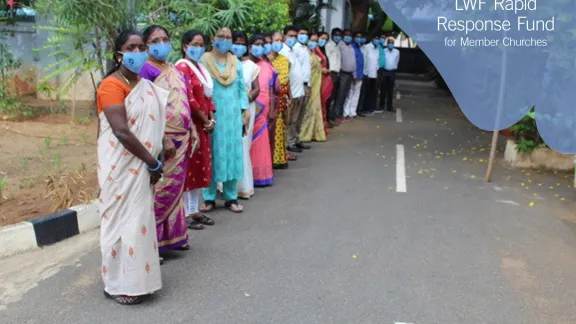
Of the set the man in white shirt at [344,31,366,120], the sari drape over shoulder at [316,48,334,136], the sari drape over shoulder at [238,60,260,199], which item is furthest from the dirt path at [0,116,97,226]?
the man in white shirt at [344,31,366,120]

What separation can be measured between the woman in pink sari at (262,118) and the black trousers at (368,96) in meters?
7.71

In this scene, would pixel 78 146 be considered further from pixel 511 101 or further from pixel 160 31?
pixel 511 101

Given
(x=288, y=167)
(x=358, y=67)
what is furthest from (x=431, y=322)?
(x=358, y=67)

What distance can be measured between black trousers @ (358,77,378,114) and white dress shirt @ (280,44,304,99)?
5.78 m

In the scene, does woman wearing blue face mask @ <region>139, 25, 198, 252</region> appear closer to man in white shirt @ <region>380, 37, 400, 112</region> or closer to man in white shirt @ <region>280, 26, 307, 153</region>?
man in white shirt @ <region>280, 26, 307, 153</region>

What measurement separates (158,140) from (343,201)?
3.16 m

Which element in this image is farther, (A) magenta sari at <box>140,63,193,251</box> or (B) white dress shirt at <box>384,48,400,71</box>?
(B) white dress shirt at <box>384,48,400,71</box>

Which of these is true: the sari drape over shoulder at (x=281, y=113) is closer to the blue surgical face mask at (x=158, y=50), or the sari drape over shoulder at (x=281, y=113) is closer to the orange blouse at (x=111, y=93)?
the blue surgical face mask at (x=158, y=50)

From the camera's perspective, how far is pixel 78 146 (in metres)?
8.27

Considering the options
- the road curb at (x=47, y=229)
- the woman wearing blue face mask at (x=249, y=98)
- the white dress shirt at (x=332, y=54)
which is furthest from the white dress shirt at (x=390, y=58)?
the road curb at (x=47, y=229)

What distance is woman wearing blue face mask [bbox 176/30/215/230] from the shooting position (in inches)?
201

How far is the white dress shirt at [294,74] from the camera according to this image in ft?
28.7

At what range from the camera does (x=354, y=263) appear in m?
4.77

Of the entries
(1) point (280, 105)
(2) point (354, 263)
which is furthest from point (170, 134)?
(1) point (280, 105)
